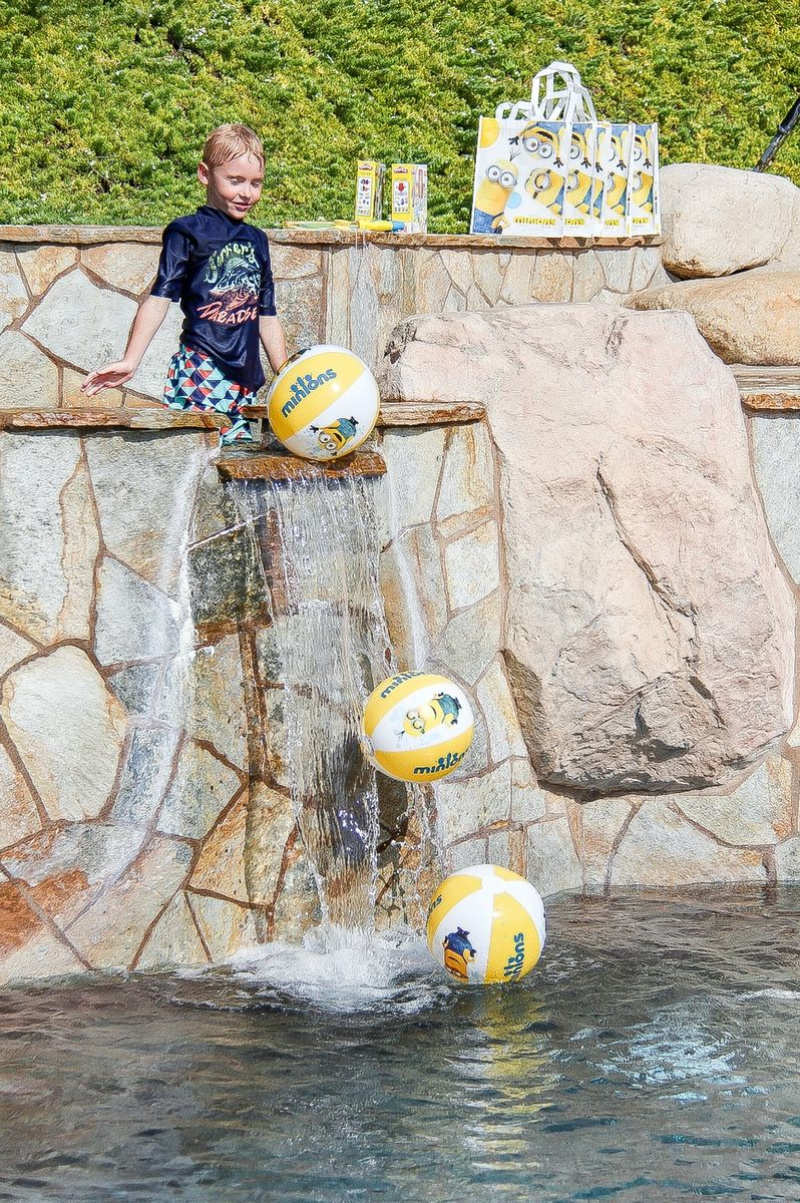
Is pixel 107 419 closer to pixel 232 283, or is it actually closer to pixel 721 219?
pixel 232 283

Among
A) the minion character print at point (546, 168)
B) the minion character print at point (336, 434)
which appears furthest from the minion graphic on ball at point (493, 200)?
the minion character print at point (336, 434)

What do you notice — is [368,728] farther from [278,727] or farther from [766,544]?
[766,544]

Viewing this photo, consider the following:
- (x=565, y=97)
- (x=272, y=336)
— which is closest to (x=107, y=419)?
(x=272, y=336)

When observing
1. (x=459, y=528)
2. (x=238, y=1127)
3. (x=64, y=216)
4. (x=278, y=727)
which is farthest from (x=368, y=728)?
(x=64, y=216)

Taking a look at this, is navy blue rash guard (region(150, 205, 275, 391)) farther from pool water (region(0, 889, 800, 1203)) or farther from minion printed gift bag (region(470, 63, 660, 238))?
minion printed gift bag (region(470, 63, 660, 238))

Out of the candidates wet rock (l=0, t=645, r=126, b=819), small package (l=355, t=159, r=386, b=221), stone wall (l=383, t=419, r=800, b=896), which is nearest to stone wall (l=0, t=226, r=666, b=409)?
small package (l=355, t=159, r=386, b=221)

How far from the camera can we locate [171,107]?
35.8ft

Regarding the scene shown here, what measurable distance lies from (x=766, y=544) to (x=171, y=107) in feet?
23.4

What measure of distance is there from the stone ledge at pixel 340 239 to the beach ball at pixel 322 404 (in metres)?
3.60

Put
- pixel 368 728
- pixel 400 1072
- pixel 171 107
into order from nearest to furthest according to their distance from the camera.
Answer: pixel 400 1072 → pixel 368 728 → pixel 171 107

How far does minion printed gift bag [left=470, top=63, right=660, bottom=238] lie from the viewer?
9.73 meters

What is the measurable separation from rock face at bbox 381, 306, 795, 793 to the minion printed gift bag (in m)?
4.44

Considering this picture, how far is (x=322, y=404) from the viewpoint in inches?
180

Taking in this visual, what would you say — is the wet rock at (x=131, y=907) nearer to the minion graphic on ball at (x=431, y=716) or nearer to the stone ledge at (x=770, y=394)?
the minion graphic on ball at (x=431, y=716)
